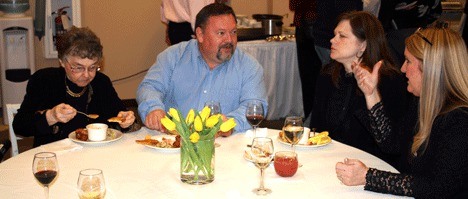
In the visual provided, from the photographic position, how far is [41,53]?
22.7 ft

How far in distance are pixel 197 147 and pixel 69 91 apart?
1259 mm

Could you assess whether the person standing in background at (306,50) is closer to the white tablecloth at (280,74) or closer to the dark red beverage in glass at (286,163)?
the white tablecloth at (280,74)

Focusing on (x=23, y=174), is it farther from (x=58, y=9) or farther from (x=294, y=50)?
(x=58, y=9)

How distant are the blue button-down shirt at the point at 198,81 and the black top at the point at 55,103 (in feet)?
0.65

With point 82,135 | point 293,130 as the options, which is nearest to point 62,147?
point 82,135

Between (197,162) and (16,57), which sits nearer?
(197,162)

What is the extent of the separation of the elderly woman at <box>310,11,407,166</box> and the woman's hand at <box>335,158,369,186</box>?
1087 mm

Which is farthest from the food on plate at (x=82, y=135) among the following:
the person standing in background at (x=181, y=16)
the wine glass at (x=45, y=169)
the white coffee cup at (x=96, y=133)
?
the person standing in background at (x=181, y=16)

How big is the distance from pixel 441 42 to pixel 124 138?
141 centimetres

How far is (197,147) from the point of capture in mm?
2307

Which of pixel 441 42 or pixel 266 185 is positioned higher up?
pixel 441 42

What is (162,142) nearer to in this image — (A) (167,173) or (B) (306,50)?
(A) (167,173)

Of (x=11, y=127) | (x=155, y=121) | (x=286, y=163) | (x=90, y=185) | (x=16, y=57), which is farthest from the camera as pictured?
(x=16, y=57)

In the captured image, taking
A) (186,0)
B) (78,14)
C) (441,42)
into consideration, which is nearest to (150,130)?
(441,42)
